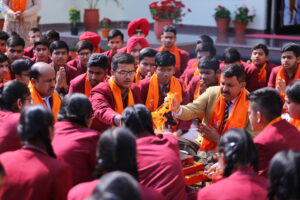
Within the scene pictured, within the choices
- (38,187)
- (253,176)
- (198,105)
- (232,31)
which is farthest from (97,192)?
(232,31)

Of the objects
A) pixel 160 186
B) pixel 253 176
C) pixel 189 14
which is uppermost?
pixel 189 14

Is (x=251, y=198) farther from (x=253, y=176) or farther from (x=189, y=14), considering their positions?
(x=189, y=14)

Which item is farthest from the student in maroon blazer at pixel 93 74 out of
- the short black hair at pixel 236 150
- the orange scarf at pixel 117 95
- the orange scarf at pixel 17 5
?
the orange scarf at pixel 17 5

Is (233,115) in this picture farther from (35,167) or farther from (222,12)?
(222,12)

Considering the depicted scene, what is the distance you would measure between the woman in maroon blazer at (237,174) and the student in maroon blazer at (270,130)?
1.29 feet

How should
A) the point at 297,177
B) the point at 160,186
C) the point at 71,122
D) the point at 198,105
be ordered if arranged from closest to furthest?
the point at 297,177 < the point at 160,186 < the point at 71,122 < the point at 198,105

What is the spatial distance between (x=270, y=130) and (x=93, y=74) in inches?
93.4

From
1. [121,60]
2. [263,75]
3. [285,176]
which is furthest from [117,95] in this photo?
[263,75]

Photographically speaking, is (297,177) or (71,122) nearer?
(297,177)

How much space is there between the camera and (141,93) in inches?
220

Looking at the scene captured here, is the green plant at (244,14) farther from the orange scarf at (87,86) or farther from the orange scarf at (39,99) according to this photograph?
the orange scarf at (39,99)

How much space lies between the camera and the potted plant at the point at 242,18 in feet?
39.5

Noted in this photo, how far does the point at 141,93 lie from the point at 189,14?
26.5 ft

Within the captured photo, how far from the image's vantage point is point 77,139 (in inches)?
125
